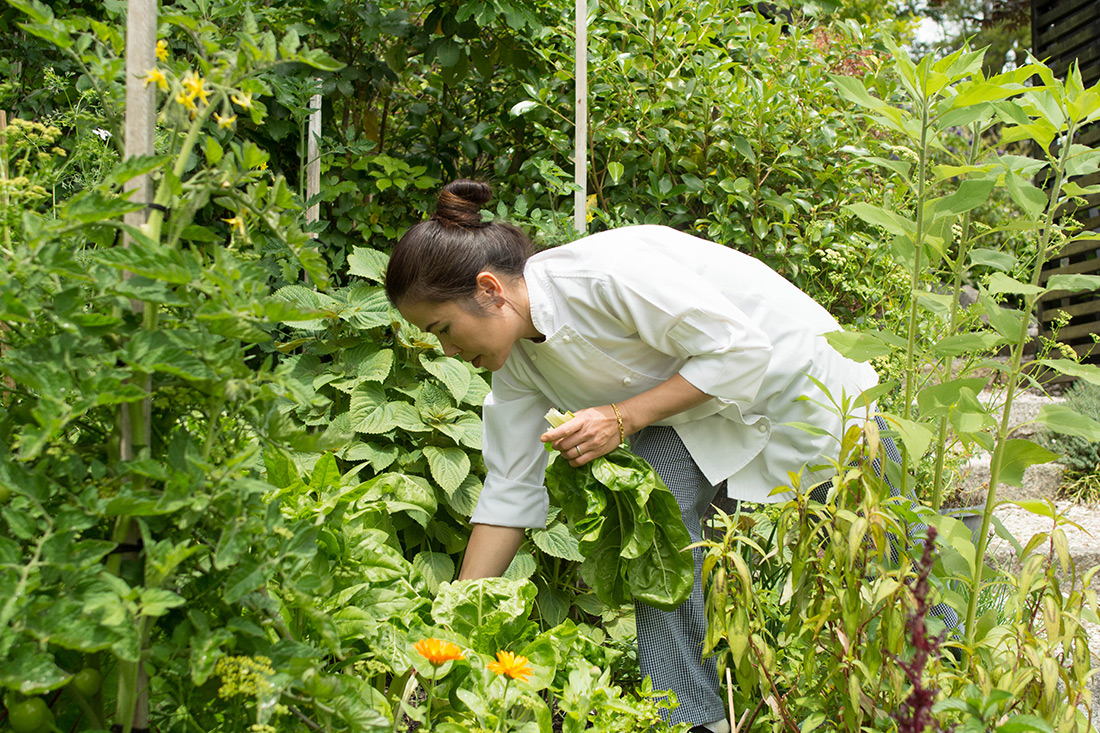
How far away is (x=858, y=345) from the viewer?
A: 1.32 meters

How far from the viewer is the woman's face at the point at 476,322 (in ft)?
5.95

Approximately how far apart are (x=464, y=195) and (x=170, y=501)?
3.98ft

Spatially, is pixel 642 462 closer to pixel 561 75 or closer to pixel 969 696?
pixel 969 696

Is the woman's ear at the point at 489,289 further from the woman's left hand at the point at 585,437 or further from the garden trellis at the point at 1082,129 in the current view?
the garden trellis at the point at 1082,129

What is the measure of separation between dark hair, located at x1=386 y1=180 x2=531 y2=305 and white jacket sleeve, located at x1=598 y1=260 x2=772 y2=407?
10.4 inches

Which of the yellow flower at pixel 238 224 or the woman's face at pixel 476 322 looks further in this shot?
the woman's face at pixel 476 322

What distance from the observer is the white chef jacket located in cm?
177

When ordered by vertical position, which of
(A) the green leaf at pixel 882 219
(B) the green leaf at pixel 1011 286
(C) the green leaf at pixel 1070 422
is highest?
(A) the green leaf at pixel 882 219

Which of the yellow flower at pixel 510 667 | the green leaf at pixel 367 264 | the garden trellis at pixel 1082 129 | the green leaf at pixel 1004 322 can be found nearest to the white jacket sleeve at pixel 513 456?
the yellow flower at pixel 510 667

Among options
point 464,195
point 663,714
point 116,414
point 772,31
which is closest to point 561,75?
point 772,31

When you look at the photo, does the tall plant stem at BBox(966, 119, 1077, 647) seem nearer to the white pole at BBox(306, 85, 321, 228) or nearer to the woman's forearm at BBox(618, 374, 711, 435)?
the woman's forearm at BBox(618, 374, 711, 435)

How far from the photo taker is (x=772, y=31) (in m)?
3.55

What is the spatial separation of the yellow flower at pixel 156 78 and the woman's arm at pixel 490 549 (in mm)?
1295

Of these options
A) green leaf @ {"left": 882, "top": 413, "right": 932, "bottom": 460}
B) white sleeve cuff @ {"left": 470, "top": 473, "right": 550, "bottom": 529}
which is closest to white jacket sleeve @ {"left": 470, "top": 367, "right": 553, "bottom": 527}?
white sleeve cuff @ {"left": 470, "top": 473, "right": 550, "bottom": 529}
